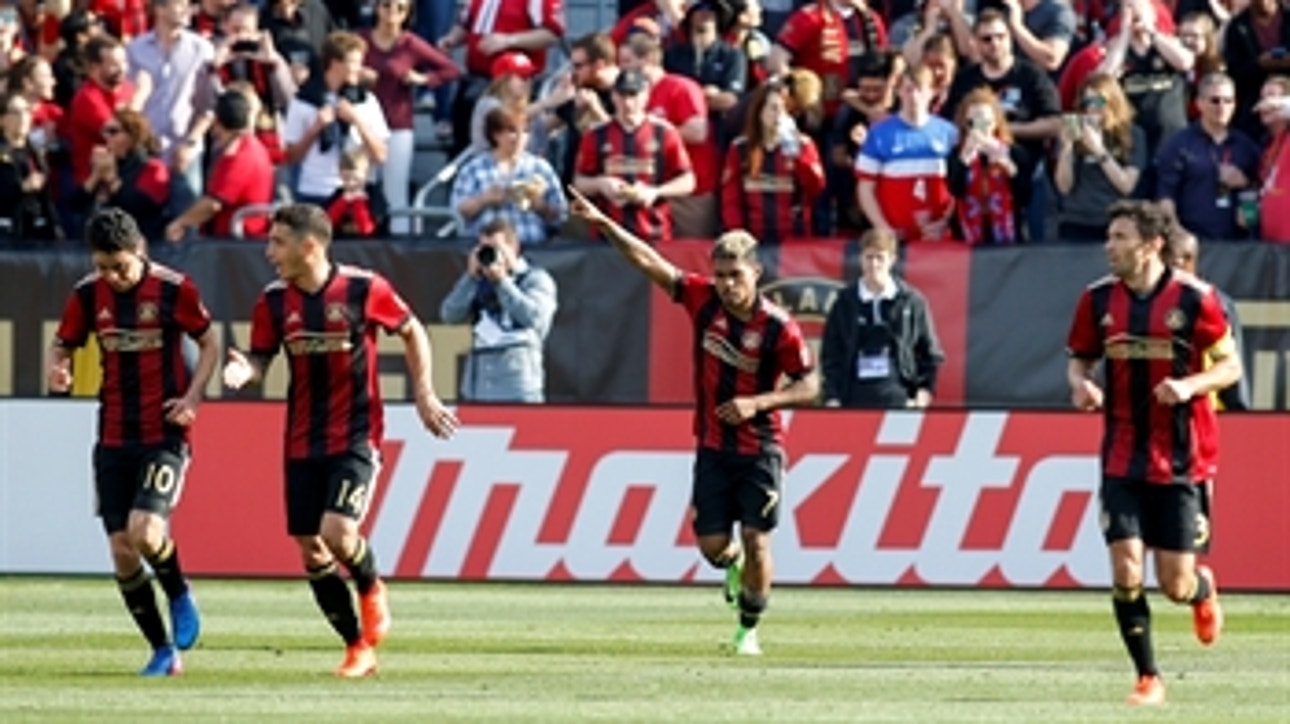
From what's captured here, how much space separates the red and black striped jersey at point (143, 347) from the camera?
14.8 metres

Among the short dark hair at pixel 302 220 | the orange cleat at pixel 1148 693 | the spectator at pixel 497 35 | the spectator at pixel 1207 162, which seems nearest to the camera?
the orange cleat at pixel 1148 693

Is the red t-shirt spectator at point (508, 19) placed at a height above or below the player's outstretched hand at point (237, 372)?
below

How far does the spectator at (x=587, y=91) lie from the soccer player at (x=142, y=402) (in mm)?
7455

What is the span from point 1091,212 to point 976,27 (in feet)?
5.59

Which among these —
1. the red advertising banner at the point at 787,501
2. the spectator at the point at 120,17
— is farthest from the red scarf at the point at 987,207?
the spectator at the point at 120,17

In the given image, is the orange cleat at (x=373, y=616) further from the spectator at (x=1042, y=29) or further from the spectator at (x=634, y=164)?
the spectator at (x=1042, y=29)

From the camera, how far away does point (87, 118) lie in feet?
74.5

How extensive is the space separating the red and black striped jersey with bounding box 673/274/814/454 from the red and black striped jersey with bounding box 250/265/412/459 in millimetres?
1789

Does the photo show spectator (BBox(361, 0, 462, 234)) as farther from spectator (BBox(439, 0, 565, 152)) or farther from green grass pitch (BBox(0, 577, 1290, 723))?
green grass pitch (BBox(0, 577, 1290, 723))

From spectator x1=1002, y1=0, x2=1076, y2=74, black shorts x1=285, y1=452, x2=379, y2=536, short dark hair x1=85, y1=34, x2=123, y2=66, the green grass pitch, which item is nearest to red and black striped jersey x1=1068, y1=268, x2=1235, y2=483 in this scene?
the green grass pitch

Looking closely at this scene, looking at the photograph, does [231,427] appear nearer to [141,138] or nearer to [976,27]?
[141,138]

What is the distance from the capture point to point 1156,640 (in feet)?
55.7

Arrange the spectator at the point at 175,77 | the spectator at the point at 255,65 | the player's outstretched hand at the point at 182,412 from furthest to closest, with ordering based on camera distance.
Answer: the spectator at the point at 255,65
the spectator at the point at 175,77
the player's outstretched hand at the point at 182,412

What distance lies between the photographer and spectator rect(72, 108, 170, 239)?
2228 cm
